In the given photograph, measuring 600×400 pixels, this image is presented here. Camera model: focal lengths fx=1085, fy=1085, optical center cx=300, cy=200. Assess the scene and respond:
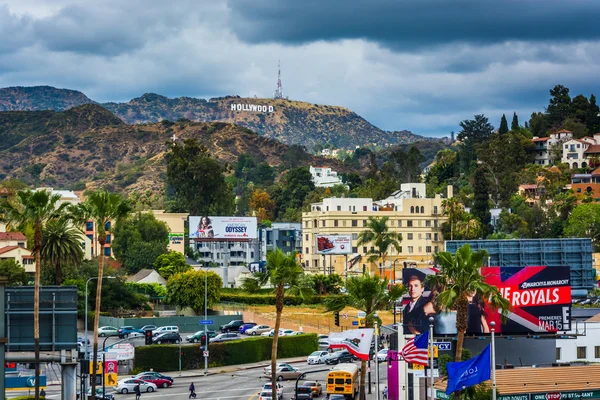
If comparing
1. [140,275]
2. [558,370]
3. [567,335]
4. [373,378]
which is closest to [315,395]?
[373,378]

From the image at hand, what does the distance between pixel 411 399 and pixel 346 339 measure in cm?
715

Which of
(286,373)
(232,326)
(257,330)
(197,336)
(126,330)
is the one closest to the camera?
(286,373)

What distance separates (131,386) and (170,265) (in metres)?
65.3

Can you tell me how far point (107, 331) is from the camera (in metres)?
110

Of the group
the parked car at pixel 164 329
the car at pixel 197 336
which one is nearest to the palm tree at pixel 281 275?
the car at pixel 197 336

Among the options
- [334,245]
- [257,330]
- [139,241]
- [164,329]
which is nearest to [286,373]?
[257,330]

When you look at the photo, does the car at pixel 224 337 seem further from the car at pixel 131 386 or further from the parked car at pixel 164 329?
the car at pixel 131 386

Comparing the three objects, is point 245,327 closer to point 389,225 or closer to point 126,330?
point 126,330

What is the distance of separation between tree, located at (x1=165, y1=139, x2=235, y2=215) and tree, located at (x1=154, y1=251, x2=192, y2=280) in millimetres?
37863

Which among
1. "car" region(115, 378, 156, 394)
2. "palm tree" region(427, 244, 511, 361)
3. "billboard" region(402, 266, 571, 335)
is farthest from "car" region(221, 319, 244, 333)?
"palm tree" region(427, 244, 511, 361)

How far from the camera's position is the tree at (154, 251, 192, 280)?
14575cm

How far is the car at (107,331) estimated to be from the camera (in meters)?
110

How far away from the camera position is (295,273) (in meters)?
64.6

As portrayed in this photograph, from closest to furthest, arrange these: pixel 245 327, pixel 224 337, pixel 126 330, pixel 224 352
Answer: pixel 224 352, pixel 224 337, pixel 126 330, pixel 245 327
